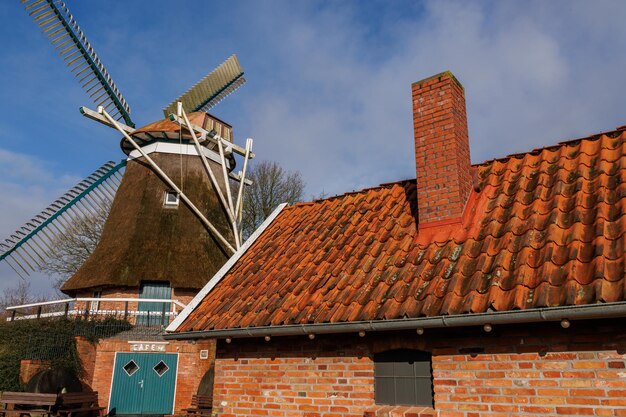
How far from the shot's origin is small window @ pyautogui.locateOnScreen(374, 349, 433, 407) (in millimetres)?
5344

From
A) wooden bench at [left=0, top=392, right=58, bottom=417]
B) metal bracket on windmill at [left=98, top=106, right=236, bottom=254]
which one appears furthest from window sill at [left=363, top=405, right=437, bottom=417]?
metal bracket on windmill at [left=98, top=106, right=236, bottom=254]

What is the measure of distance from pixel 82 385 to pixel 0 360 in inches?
117

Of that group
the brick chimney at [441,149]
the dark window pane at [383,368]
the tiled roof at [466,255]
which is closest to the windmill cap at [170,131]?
the tiled roof at [466,255]

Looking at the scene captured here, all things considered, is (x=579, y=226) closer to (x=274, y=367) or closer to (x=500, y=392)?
(x=500, y=392)

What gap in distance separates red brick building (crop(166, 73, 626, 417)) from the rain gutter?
0.01 metres

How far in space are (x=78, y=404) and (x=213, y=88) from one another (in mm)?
17575

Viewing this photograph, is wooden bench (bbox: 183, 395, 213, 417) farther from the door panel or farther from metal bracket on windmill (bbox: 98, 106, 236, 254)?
metal bracket on windmill (bbox: 98, 106, 236, 254)

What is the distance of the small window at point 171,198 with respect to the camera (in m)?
22.3

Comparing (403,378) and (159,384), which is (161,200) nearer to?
(159,384)

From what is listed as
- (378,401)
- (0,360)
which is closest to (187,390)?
(0,360)

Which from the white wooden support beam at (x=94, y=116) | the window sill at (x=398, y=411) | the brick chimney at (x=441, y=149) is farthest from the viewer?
the white wooden support beam at (x=94, y=116)

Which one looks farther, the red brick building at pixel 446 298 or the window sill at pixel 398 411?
the window sill at pixel 398 411

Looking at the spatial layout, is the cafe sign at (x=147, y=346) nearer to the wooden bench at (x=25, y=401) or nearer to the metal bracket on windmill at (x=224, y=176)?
the wooden bench at (x=25, y=401)

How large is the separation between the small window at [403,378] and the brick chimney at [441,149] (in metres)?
1.79
